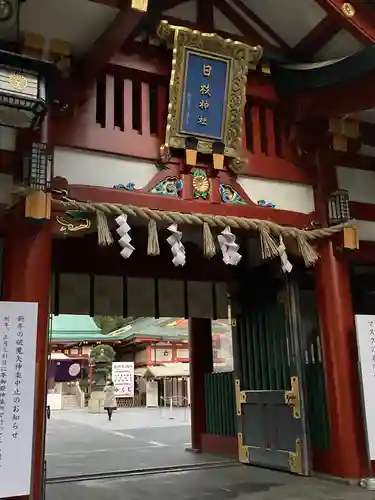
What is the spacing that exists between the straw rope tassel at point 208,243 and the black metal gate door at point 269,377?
1390 millimetres

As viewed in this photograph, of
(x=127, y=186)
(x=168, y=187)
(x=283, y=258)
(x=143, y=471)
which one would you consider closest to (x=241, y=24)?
(x=168, y=187)

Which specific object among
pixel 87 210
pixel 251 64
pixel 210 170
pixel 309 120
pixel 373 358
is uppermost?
pixel 251 64

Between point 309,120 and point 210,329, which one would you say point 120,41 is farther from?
point 210,329

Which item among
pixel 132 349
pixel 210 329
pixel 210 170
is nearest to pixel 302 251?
pixel 210 170

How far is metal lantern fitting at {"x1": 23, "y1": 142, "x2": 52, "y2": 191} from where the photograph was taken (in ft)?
13.1

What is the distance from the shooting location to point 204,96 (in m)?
4.78

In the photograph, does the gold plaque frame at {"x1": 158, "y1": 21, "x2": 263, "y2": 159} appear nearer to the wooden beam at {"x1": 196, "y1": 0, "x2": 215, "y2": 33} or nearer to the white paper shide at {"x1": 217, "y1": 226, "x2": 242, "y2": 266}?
the wooden beam at {"x1": 196, "y1": 0, "x2": 215, "y2": 33}

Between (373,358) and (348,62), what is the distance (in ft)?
8.48

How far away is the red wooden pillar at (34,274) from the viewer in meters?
3.80

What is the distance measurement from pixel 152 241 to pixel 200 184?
818 millimetres

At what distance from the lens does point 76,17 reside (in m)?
4.32

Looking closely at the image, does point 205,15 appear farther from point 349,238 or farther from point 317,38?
point 349,238

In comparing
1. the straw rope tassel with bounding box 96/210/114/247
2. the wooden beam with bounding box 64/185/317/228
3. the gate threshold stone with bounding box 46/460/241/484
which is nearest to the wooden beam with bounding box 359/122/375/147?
the wooden beam with bounding box 64/185/317/228

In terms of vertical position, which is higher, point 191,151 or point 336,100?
point 336,100
